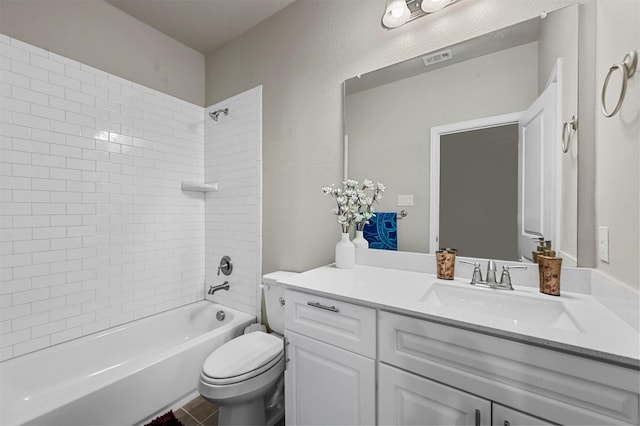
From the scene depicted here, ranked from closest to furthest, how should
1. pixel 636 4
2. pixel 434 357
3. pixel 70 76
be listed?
pixel 636 4
pixel 434 357
pixel 70 76

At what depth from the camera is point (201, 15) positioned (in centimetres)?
207

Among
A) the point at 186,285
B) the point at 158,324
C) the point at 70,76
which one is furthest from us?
the point at 186,285

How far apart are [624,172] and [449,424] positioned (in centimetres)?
95

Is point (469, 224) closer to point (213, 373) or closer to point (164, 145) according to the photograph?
point (213, 373)

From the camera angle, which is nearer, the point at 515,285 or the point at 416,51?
the point at 515,285

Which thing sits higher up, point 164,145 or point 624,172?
point 164,145

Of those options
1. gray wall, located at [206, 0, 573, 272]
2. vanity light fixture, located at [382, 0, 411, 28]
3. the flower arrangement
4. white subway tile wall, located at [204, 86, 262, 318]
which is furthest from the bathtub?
vanity light fixture, located at [382, 0, 411, 28]

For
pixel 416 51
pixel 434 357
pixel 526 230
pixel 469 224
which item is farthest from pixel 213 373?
pixel 416 51

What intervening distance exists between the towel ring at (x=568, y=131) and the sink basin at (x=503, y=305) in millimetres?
618

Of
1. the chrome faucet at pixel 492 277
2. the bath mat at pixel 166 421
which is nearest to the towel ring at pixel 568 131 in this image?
the chrome faucet at pixel 492 277

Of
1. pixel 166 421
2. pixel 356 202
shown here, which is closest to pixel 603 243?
pixel 356 202

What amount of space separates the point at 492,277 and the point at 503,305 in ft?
0.41

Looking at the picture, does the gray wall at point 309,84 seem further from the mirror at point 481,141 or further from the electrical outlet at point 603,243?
the electrical outlet at point 603,243

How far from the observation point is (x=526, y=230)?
1.21 m
